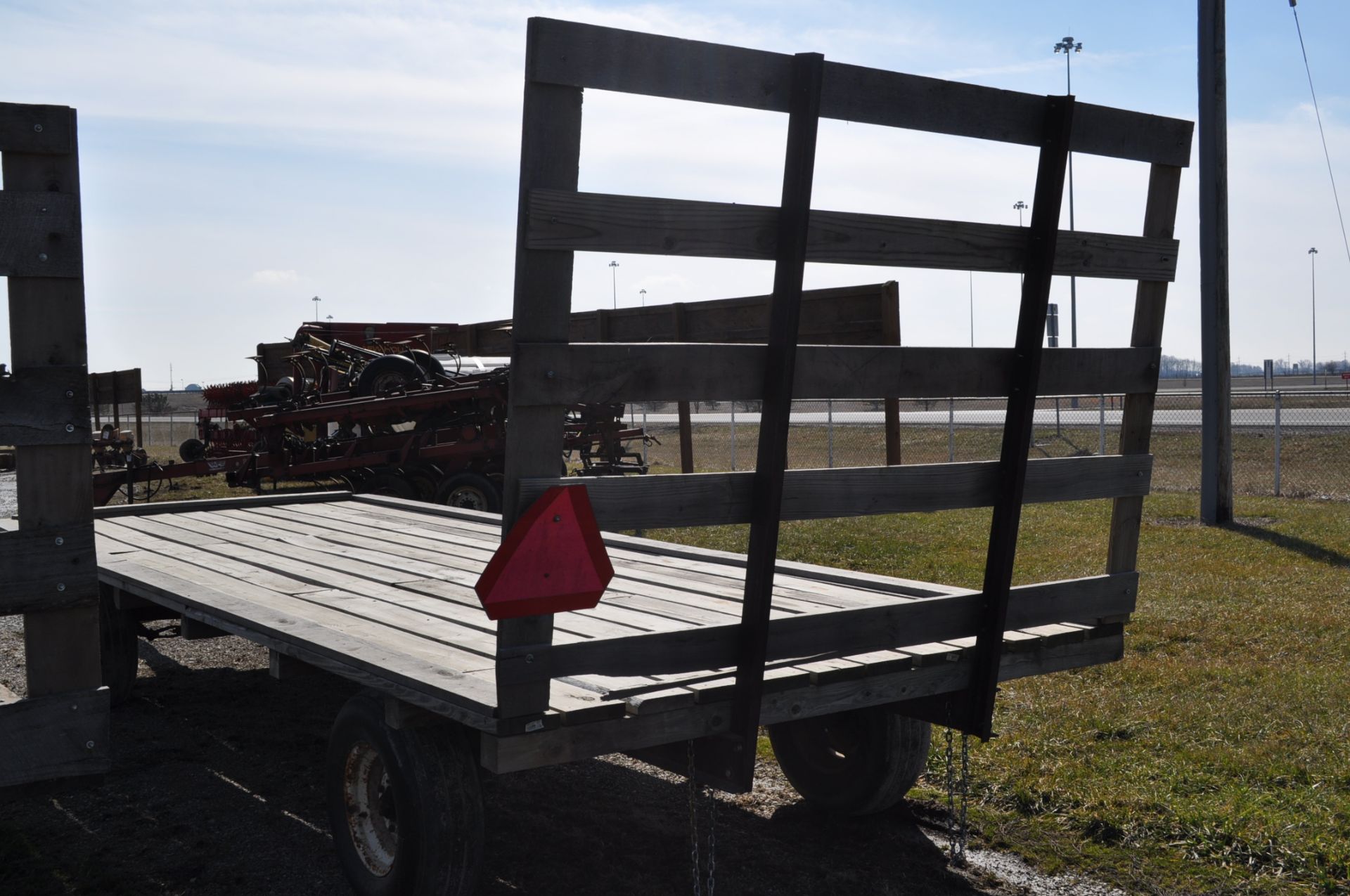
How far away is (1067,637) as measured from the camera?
379 centimetres

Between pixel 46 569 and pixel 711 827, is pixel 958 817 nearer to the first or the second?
pixel 711 827

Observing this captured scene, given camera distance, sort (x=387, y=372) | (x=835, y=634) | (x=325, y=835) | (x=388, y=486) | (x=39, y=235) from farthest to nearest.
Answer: (x=387, y=372), (x=388, y=486), (x=325, y=835), (x=835, y=634), (x=39, y=235)

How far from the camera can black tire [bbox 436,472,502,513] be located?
12.2 metres

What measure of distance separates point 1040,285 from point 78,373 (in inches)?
98.7

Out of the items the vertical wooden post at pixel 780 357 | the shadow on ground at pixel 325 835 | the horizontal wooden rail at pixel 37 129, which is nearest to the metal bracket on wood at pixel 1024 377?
the vertical wooden post at pixel 780 357

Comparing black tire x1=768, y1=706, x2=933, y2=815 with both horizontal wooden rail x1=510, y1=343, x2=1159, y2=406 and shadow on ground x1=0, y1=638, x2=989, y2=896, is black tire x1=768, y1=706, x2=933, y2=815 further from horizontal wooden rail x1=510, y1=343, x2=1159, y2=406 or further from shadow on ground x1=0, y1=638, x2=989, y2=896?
horizontal wooden rail x1=510, y1=343, x2=1159, y2=406

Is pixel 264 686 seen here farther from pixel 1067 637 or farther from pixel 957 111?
pixel 957 111

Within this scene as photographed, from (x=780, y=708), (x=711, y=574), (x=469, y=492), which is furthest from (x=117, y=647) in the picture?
(x=469, y=492)

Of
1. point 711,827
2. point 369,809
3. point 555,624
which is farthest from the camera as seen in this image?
point 555,624

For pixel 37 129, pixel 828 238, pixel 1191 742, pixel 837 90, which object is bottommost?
pixel 1191 742

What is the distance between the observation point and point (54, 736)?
2.84 meters

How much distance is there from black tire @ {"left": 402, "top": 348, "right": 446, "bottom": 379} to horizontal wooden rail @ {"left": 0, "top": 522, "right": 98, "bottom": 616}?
35.9 ft

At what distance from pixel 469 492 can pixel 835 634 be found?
9.50 m

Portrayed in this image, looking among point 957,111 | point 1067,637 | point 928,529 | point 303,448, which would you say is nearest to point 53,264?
point 957,111
